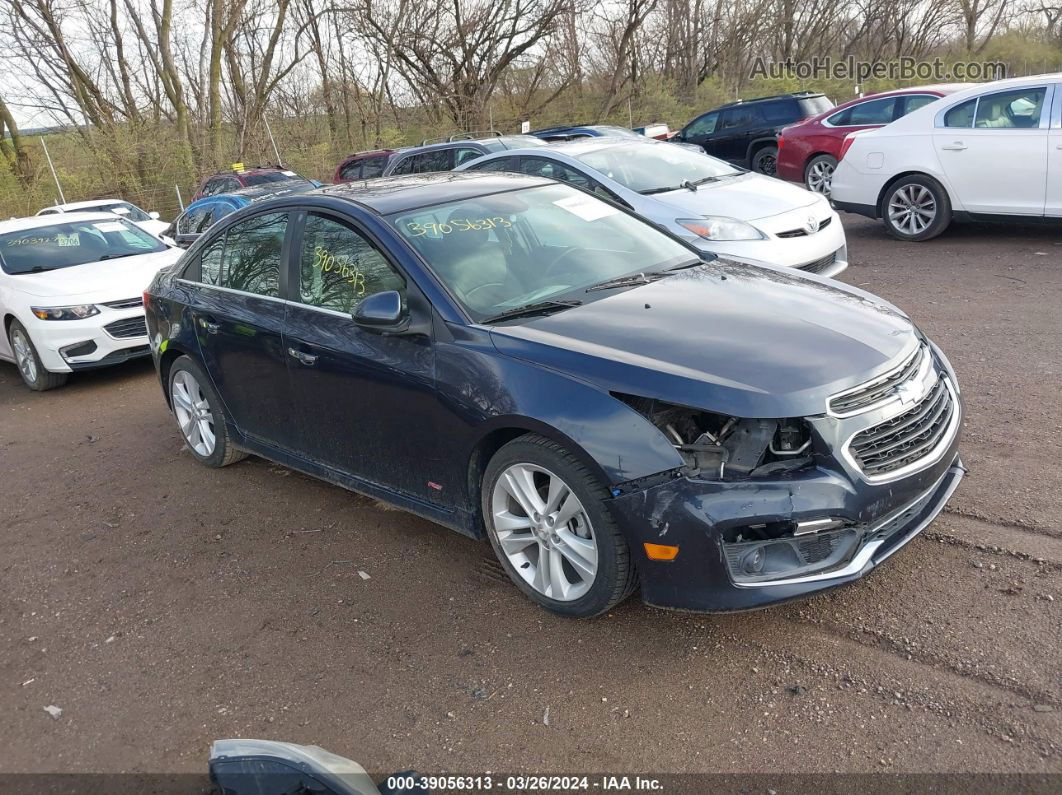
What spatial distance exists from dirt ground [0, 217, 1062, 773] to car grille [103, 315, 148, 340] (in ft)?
10.6

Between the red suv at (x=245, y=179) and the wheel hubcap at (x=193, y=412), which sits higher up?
the red suv at (x=245, y=179)

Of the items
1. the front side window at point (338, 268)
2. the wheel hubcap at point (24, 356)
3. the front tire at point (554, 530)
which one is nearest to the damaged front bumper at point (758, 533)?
the front tire at point (554, 530)

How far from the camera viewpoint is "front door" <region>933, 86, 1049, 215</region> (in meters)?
8.59

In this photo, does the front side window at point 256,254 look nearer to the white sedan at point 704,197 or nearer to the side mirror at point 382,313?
the side mirror at point 382,313

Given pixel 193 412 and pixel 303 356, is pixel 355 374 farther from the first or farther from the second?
pixel 193 412

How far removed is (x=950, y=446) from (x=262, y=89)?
3088 cm

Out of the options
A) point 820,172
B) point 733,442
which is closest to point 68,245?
point 733,442

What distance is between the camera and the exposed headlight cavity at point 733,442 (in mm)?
3021

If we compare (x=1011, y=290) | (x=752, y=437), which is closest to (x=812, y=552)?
(x=752, y=437)

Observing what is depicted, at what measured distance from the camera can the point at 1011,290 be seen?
24.6ft

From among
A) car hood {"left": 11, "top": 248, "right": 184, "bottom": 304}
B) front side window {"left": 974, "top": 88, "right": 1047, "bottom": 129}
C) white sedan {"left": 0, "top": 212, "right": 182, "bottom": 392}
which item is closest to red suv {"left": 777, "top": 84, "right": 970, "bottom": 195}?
front side window {"left": 974, "top": 88, "right": 1047, "bottom": 129}

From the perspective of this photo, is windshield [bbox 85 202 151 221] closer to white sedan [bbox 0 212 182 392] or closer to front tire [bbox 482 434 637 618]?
white sedan [bbox 0 212 182 392]

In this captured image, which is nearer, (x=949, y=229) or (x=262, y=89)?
(x=949, y=229)

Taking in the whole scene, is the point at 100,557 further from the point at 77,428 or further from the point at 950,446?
the point at 950,446
